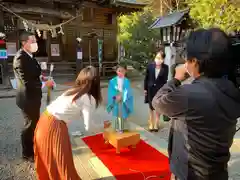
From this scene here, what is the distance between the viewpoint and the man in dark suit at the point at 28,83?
283cm

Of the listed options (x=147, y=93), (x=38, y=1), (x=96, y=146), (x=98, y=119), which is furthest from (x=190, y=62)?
(x=38, y=1)

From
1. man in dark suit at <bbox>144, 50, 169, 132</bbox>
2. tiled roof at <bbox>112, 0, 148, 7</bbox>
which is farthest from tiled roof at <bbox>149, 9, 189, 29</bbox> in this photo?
tiled roof at <bbox>112, 0, 148, 7</bbox>

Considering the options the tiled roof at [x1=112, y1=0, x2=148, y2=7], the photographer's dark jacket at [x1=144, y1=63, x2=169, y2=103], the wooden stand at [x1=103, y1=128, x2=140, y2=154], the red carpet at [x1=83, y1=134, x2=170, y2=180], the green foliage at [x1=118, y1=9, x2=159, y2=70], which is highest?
the tiled roof at [x1=112, y1=0, x2=148, y2=7]

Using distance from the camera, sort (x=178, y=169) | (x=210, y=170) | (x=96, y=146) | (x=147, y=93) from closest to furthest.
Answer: (x=210, y=170), (x=178, y=169), (x=96, y=146), (x=147, y=93)

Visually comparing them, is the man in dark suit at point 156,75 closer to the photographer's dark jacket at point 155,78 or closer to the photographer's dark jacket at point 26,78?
the photographer's dark jacket at point 155,78

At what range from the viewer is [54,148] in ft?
7.26

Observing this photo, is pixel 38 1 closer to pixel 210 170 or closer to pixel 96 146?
pixel 96 146

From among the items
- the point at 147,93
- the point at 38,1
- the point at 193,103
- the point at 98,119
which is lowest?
the point at 98,119

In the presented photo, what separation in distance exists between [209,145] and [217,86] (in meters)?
0.33

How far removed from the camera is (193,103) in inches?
43.2

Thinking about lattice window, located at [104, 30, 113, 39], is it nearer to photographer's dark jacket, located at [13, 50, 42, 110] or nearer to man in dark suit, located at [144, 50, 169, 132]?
man in dark suit, located at [144, 50, 169, 132]

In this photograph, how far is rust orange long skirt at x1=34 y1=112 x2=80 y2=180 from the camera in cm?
221

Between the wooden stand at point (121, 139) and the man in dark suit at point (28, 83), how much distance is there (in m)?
1.21

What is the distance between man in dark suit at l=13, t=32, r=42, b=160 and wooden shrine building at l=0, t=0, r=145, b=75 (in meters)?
6.36
